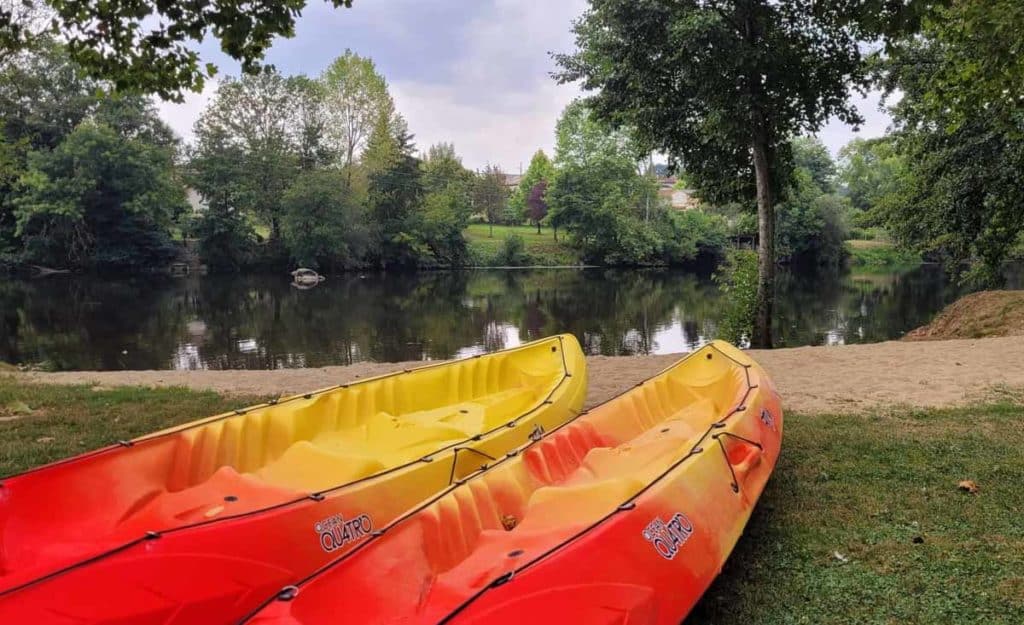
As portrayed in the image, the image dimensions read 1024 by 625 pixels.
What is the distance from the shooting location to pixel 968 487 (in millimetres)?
4109

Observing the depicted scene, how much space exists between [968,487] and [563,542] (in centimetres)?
311

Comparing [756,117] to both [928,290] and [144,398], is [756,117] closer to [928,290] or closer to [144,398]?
[144,398]

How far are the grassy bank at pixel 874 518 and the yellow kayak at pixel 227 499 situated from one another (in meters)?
1.69

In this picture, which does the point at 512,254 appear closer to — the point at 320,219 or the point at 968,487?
the point at 320,219

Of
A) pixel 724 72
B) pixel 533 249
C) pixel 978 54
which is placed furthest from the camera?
pixel 533 249

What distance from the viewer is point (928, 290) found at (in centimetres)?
2900

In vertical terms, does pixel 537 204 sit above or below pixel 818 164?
below

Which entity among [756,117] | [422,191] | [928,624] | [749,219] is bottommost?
[928,624]

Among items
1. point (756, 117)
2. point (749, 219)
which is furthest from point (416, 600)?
point (749, 219)

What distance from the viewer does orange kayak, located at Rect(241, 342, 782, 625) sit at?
7.72ft

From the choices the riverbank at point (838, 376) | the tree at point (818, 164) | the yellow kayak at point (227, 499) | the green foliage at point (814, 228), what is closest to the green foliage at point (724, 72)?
the riverbank at point (838, 376)

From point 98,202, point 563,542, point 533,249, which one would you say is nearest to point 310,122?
point 98,202

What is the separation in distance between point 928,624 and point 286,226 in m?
41.1

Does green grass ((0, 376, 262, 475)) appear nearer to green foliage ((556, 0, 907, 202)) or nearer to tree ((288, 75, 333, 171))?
green foliage ((556, 0, 907, 202))
